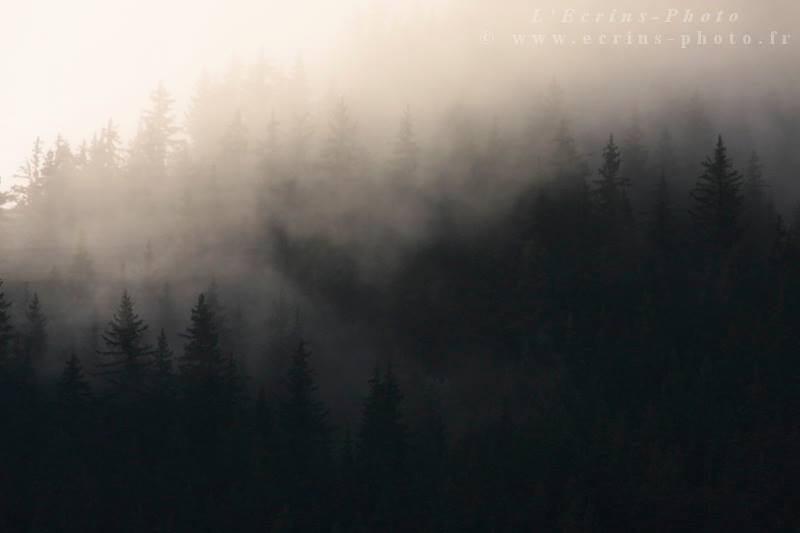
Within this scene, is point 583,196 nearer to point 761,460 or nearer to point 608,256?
point 608,256

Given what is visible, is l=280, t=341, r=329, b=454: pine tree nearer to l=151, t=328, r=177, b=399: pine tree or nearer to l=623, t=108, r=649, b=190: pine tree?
l=151, t=328, r=177, b=399: pine tree

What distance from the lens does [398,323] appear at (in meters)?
102

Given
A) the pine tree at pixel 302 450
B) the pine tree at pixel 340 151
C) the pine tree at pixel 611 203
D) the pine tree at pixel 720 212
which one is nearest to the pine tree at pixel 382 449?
the pine tree at pixel 302 450

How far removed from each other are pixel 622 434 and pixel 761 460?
9.04 m

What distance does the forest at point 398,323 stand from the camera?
251ft

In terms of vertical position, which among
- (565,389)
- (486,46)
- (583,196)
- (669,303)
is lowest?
(565,389)

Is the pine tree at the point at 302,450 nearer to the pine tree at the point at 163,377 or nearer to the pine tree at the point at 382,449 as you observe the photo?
the pine tree at the point at 382,449

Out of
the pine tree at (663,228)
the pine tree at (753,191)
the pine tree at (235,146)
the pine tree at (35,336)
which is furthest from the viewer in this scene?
the pine tree at (235,146)

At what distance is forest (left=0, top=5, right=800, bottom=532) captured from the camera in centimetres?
7644

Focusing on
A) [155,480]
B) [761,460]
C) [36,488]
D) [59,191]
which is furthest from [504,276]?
[59,191]

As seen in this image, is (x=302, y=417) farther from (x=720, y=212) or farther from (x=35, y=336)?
(x=720, y=212)

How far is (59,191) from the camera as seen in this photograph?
12412cm

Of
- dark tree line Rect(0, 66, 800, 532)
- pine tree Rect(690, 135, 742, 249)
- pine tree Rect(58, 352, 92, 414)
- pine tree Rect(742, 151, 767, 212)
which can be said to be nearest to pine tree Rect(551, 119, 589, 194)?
dark tree line Rect(0, 66, 800, 532)

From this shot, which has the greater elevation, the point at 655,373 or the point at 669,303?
the point at 669,303
